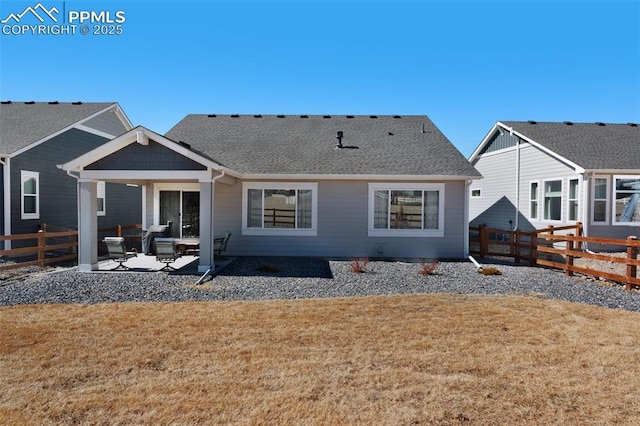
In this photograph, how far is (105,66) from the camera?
46.8ft

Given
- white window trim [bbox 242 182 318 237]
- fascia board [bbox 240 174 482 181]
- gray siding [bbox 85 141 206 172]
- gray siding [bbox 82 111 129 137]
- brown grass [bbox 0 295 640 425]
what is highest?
gray siding [bbox 82 111 129 137]

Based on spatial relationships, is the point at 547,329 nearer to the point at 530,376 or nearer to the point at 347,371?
the point at 530,376

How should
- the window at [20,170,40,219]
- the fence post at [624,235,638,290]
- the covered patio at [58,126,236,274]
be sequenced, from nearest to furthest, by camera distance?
the fence post at [624,235,638,290]
the covered patio at [58,126,236,274]
the window at [20,170,40,219]

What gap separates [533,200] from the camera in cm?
1691

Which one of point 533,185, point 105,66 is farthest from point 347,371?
point 533,185

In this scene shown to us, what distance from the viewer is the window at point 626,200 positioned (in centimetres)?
1426

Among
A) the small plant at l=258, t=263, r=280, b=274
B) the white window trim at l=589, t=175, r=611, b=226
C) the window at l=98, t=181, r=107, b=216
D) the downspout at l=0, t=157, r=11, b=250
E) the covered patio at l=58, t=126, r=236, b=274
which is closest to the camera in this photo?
the covered patio at l=58, t=126, r=236, b=274

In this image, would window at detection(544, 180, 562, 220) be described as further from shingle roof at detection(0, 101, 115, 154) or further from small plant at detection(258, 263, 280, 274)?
shingle roof at detection(0, 101, 115, 154)

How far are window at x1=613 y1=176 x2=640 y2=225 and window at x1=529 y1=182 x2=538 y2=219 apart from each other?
115 inches

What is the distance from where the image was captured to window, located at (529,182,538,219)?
659 inches

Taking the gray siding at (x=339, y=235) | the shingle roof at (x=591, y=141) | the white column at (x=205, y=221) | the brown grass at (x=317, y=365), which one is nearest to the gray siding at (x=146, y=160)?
the white column at (x=205, y=221)

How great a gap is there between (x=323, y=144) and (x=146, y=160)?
6670 millimetres
